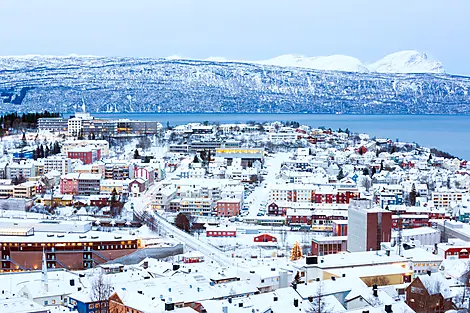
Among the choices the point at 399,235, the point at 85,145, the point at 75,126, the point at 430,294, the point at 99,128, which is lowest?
the point at 399,235

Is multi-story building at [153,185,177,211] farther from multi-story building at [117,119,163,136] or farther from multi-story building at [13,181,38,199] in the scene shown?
multi-story building at [117,119,163,136]

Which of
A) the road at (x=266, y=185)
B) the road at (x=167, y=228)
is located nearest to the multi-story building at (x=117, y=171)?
the road at (x=167, y=228)

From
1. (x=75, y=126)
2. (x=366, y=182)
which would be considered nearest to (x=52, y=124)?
(x=75, y=126)

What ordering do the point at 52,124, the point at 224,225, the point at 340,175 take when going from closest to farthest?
the point at 224,225
the point at 340,175
the point at 52,124

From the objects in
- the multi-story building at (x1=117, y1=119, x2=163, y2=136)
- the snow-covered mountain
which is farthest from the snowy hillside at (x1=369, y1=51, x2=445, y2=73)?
the multi-story building at (x1=117, y1=119, x2=163, y2=136)

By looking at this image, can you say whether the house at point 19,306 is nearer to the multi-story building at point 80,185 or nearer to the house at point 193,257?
the house at point 193,257

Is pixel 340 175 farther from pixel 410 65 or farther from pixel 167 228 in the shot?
pixel 410 65
